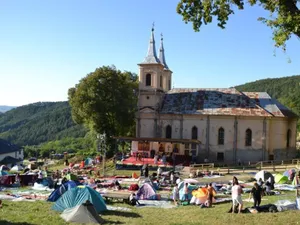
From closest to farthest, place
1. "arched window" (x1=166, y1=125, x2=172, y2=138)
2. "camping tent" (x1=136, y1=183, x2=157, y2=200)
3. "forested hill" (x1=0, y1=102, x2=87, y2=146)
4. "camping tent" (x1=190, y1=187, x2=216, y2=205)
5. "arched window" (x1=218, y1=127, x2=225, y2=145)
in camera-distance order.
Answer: "camping tent" (x1=190, y1=187, x2=216, y2=205)
"camping tent" (x1=136, y1=183, x2=157, y2=200)
"arched window" (x1=218, y1=127, x2=225, y2=145)
"arched window" (x1=166, y1=125, x2=172, y2=138)
"forested hill" (x1=0, y1=102, x2=87, y2=146)

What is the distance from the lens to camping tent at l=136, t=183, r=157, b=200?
23.2 metres

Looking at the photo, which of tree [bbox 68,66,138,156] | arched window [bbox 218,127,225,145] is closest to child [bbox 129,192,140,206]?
arched window [bbox 218,127,225,145]

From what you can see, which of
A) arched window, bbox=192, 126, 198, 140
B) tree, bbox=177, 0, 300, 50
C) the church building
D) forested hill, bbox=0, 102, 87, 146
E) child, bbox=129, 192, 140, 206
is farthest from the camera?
forested hill, bbox=0, 102, 87, 146

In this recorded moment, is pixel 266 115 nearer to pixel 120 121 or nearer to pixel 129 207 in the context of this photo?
pixel 120 121

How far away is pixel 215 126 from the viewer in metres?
45.4

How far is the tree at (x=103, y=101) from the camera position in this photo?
157ft

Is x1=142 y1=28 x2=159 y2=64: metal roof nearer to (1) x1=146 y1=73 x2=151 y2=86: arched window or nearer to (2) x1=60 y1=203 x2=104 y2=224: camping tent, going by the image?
(1) x1=146 y1=73 x2=151 y2=86: arched window

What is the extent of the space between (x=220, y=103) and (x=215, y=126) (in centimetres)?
300

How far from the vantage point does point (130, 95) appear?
168ft

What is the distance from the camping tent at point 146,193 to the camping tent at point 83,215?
6755mm

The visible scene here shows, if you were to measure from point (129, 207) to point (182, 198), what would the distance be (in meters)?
3.48

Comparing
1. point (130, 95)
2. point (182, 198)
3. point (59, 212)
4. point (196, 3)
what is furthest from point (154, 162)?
point (196, 3)

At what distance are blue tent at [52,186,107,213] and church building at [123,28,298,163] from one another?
23269mm

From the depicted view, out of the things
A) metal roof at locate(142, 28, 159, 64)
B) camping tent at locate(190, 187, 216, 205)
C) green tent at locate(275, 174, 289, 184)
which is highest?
metal roof at locate(142, 28, 159, 64)
